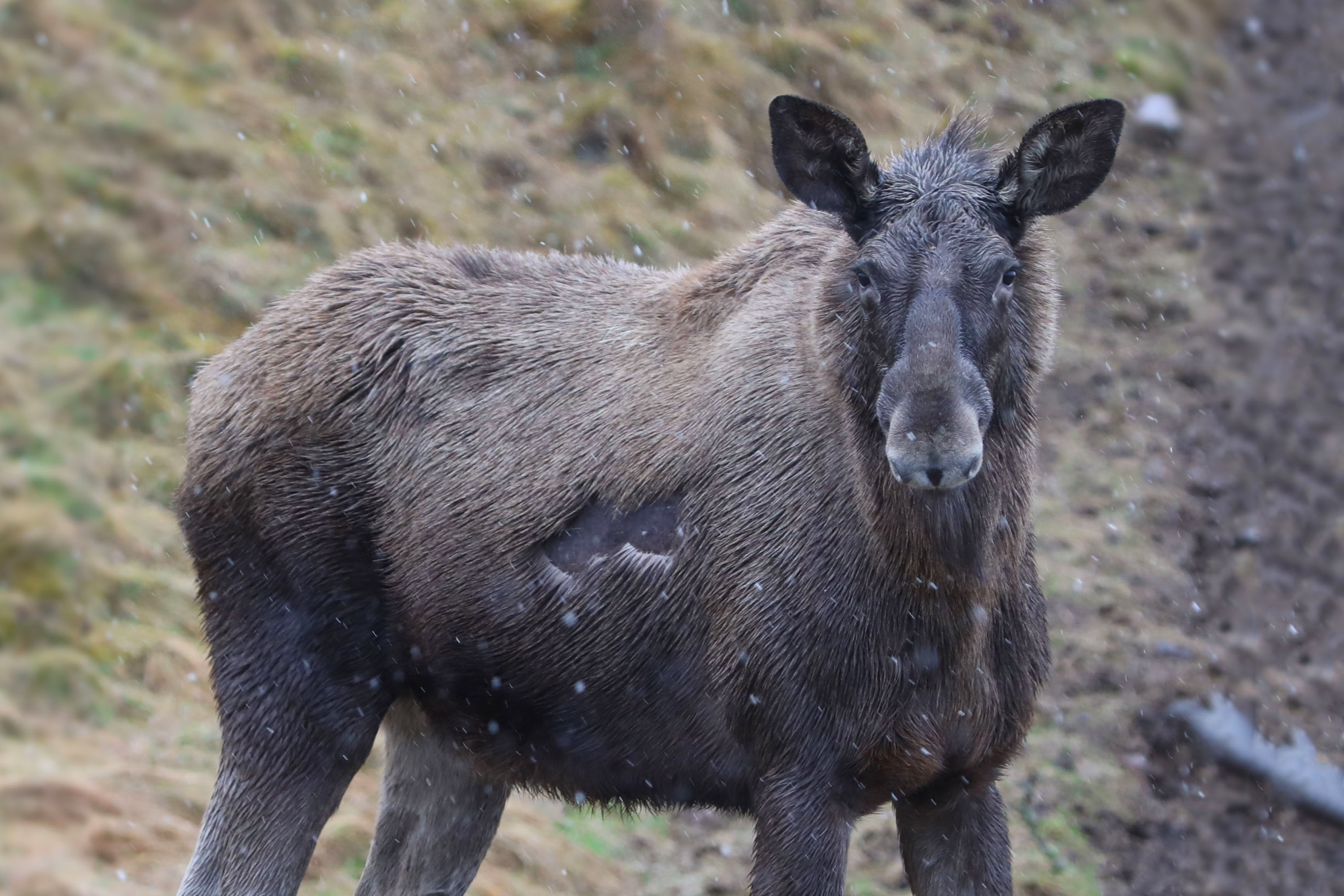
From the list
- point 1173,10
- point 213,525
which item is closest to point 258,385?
point 213,525

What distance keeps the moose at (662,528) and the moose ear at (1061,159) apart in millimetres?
12

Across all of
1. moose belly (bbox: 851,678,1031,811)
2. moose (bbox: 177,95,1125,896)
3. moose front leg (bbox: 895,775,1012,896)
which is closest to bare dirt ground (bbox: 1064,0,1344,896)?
moose front leg (bbox: 895,775,1012,896)

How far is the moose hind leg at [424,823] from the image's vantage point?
5.66m

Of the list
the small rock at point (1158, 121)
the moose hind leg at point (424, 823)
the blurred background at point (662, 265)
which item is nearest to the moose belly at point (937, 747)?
the moose hind leg at point (424, 823)

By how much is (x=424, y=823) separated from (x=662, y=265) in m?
5.31

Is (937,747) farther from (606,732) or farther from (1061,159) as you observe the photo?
(1061,159)

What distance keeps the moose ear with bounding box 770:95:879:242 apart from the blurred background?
3344 mm

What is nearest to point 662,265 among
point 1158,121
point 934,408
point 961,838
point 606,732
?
point 1158,121

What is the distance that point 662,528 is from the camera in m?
4.93

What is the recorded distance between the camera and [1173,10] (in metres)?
13.6

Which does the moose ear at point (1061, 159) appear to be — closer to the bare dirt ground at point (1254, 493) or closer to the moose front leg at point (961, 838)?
the moose front leg at point (961, 838)

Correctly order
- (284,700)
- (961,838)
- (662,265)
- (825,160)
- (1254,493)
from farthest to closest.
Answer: (662,265), (1254,493), (284,700), (961,838), (825,160)

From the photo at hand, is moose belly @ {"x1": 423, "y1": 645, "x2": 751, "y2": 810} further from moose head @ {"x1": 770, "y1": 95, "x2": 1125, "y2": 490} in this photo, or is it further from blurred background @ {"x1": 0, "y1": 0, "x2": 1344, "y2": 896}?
blurred background @ {"x1": 0, "y1": 0, "x2": 1344, "y2": 896}

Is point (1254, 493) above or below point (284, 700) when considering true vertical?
below
